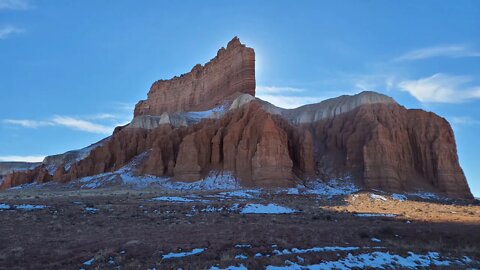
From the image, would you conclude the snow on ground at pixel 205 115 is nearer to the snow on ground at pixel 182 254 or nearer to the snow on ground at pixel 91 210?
the snow on ground at pixel 91 210

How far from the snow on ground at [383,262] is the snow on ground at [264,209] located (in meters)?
18.4

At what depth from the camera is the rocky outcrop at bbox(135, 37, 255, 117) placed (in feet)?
340

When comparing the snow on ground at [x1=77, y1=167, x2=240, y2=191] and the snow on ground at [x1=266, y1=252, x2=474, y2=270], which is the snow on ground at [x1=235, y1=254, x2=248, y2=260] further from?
the snow on ground at [x1=77, y1=167, x2=240, y2=191]

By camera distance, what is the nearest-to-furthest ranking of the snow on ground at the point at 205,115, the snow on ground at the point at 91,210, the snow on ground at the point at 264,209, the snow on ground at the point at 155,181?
the snow on ground at the point at 91,210 → the snow on ground at the point at 264,209 → the snow on ground at the point at 155,181 → the snow on ground at the point at 205,115

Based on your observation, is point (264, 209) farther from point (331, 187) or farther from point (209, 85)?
point (209, 85)

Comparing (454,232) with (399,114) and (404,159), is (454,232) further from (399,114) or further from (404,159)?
(399,114)

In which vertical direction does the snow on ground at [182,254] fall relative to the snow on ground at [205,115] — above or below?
below

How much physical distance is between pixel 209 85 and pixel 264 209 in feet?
282

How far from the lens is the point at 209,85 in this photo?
11912cm

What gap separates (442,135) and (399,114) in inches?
340

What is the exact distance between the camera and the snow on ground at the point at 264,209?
3525 cm

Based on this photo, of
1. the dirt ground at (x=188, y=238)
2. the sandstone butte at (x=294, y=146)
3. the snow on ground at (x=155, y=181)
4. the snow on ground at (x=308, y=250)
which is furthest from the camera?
the sandstone butte at (x=294, y=146)

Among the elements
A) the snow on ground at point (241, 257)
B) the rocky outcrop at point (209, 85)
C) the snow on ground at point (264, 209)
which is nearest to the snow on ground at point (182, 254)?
the snow on ground at point (241, 257)

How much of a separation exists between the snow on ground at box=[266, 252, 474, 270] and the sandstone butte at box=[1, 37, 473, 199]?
48.5 meters
